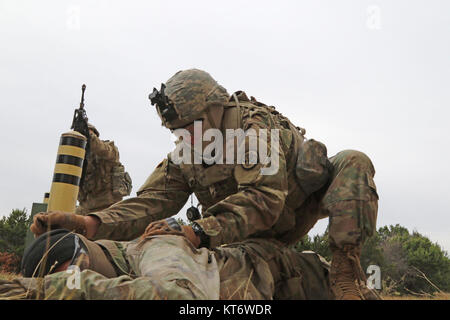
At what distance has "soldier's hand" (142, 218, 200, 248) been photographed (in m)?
2.41

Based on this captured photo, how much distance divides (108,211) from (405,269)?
7.41 meters

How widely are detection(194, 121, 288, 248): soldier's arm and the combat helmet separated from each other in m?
0.59

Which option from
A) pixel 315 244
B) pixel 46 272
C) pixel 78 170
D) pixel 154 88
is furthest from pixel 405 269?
pixel 46 272

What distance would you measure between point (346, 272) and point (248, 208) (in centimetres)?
75

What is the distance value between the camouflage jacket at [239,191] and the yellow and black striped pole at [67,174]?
115cm

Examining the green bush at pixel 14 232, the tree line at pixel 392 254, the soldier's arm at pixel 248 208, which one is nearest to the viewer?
the soldier's arm at pixel 248 208

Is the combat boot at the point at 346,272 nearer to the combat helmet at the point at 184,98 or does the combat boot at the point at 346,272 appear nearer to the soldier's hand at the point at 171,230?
the soldier's hand at the point at 171,230

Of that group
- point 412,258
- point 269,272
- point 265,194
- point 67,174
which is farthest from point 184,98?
point 412,258

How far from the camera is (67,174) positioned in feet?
14.6

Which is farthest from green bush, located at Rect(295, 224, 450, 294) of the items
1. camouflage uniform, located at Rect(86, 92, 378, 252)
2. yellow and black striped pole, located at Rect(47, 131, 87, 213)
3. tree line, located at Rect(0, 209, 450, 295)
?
camouflage uniform, located at Rect(86, 92, 378, 252)

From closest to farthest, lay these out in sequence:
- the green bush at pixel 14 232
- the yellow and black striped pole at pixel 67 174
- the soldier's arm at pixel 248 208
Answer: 1. the soldier's arm at pixel 248 208
2. the yellow and black striped pole at pixel 67 174
3. the green bush at pixel 14 232

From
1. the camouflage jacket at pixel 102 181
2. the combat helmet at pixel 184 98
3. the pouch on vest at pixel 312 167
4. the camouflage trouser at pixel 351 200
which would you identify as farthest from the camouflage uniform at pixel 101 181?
the camouflage trouser at pixel 351 200

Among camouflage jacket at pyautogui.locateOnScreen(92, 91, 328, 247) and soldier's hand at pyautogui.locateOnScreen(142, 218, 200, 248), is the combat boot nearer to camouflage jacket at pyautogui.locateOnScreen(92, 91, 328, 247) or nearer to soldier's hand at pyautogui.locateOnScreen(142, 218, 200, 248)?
camouflage jacket at pyautogui.locateOnScreen(92, 91, 328, 247)

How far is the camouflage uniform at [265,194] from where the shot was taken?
8.72ft
